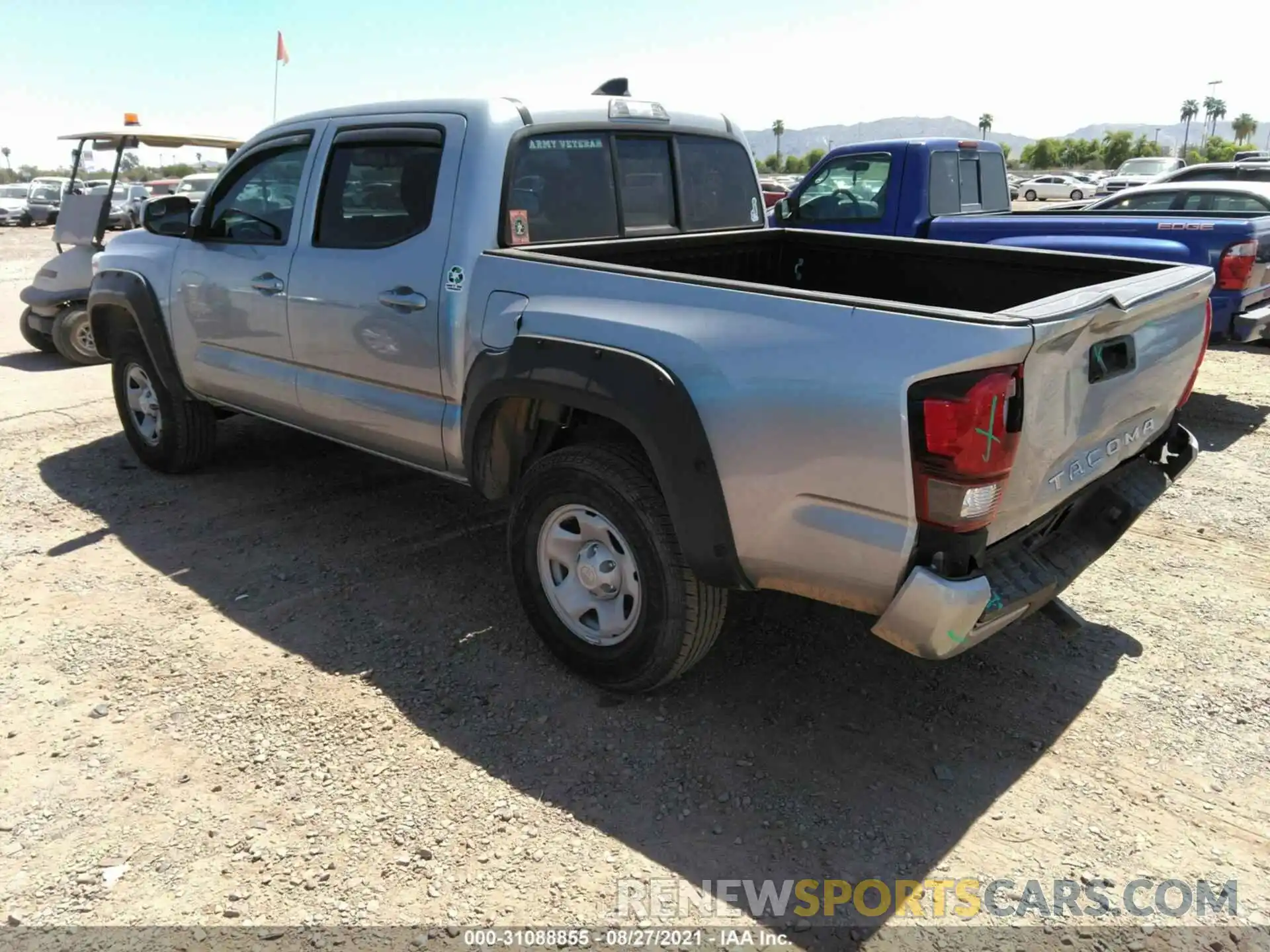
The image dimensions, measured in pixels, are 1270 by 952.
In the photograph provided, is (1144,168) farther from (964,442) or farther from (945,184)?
(964,442)

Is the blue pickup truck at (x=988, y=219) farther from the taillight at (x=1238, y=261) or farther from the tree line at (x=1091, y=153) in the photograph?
the tree line at (x=1091, y=153)

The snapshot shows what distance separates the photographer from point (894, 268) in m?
4.38

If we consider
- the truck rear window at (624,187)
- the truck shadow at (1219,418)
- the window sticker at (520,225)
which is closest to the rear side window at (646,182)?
the truck rear window at (624,187)

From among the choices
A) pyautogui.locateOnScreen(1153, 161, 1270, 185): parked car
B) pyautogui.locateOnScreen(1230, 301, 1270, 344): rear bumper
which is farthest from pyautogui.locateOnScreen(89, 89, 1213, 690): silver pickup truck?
pyautogui.locateOnScreen(1153, 161, 1270, 185): parked car

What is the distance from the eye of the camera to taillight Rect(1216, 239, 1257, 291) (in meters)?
6.68

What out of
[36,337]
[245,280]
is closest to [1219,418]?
[245,280]

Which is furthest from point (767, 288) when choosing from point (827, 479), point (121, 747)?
point (121, 747)

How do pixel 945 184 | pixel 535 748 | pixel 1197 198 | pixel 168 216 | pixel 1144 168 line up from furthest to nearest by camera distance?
pixel 1144 168 → pixel 1197 198 → pixel 945 184 → pixel 168 216 → pixel 535 748

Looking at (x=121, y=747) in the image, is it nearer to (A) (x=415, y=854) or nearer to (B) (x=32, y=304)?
(A) (x=415, y=854)

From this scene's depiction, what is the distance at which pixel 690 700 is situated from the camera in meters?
3.42

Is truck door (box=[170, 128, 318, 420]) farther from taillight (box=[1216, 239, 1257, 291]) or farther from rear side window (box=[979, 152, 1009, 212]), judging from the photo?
rear side window (box=[979, 152, 1009, 212])

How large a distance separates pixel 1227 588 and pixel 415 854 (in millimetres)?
3699

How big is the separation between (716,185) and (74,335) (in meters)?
7.09

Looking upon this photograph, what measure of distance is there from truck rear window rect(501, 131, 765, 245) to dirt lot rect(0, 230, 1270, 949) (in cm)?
164
